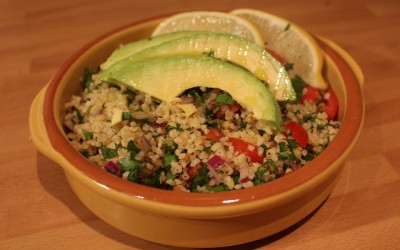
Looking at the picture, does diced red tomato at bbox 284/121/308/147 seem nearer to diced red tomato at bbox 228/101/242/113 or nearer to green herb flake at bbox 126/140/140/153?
diced red tomato at bbox 228/101/242/113

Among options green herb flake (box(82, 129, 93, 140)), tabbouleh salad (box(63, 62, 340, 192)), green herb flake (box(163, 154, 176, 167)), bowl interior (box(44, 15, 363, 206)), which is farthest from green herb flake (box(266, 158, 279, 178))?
green herb flake (box(82, 129, 93, 140))

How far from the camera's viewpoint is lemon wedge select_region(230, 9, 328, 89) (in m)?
1.27

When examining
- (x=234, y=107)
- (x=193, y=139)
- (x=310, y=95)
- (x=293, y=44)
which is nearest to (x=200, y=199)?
(x=193, y=139)

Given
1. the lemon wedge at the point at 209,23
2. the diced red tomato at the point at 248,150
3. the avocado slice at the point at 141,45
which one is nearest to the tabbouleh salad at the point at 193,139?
the diced red tomato at the point at 248,150

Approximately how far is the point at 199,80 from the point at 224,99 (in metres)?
0.08

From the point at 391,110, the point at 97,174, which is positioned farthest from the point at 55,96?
the point at 391,110

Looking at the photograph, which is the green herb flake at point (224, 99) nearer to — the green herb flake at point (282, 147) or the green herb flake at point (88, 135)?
the green herb flake at point (282, 147)

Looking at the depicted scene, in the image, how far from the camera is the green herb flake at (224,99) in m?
1.07

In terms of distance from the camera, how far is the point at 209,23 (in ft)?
4.55

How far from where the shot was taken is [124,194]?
0.86 meters

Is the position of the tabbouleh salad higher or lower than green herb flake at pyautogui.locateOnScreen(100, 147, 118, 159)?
higher

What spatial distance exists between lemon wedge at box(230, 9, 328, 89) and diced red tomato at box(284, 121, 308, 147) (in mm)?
229

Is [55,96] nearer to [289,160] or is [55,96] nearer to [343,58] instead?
[289,160]

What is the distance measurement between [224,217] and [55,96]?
60 cm
